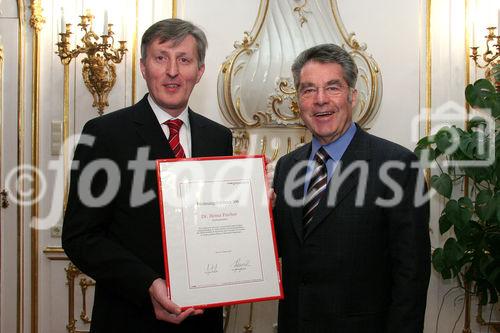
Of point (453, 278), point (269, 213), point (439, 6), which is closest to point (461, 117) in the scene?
point (439, 6)

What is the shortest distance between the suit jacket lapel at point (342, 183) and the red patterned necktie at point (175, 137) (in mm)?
496

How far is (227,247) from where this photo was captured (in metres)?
1.85

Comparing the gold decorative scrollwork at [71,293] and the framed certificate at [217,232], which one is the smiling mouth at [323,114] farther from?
the gold decorative scrollwork at [71,293]

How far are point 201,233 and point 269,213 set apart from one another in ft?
0.80

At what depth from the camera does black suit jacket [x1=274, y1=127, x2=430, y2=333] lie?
186cm

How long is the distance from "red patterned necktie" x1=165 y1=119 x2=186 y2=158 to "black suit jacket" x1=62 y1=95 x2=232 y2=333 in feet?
0.10

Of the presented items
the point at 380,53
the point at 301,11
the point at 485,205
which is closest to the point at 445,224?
the point at 485,205

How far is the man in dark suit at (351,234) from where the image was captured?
1.86 meters

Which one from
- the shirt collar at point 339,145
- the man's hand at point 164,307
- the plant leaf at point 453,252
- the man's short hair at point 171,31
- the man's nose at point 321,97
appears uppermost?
the man's short hair at point 171,31

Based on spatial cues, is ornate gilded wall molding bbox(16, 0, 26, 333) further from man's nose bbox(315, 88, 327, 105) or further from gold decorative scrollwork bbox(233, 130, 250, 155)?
man's nose bbox(315, 88, 327, 105)
